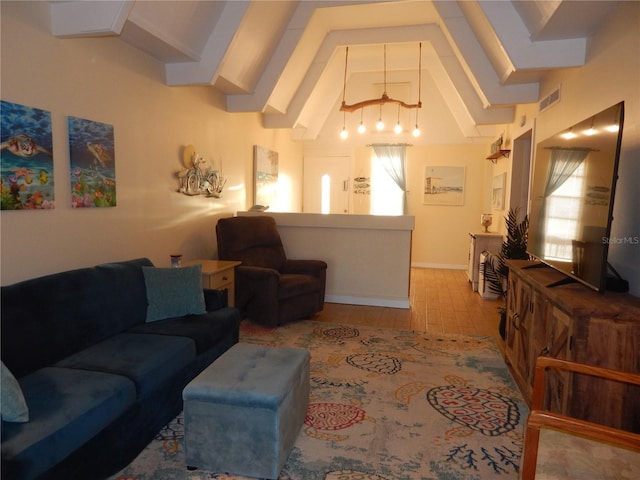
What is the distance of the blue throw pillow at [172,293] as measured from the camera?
111 inches

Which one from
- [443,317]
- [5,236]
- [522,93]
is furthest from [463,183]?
[5,236]

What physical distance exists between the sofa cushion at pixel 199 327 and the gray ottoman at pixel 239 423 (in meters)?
0.64

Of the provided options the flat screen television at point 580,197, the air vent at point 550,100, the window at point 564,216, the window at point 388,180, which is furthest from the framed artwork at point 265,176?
the window at point 564,216

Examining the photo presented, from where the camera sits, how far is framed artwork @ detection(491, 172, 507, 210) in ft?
18.8

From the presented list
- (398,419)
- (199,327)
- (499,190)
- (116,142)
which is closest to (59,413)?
(199,327)

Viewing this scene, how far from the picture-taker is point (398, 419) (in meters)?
2.40

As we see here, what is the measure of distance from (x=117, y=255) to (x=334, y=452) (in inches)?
87.3

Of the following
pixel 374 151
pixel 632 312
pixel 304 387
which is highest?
pixel 374 151

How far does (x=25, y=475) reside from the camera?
141cm

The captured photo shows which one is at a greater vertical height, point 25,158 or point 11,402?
point 25,158

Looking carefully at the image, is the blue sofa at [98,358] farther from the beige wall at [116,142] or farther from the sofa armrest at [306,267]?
the sofa armrest at [306,267]

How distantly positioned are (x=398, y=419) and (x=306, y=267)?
2354mm

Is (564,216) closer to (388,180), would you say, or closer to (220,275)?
(220,275)

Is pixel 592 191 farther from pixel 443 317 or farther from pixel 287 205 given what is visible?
pixel 287 205
